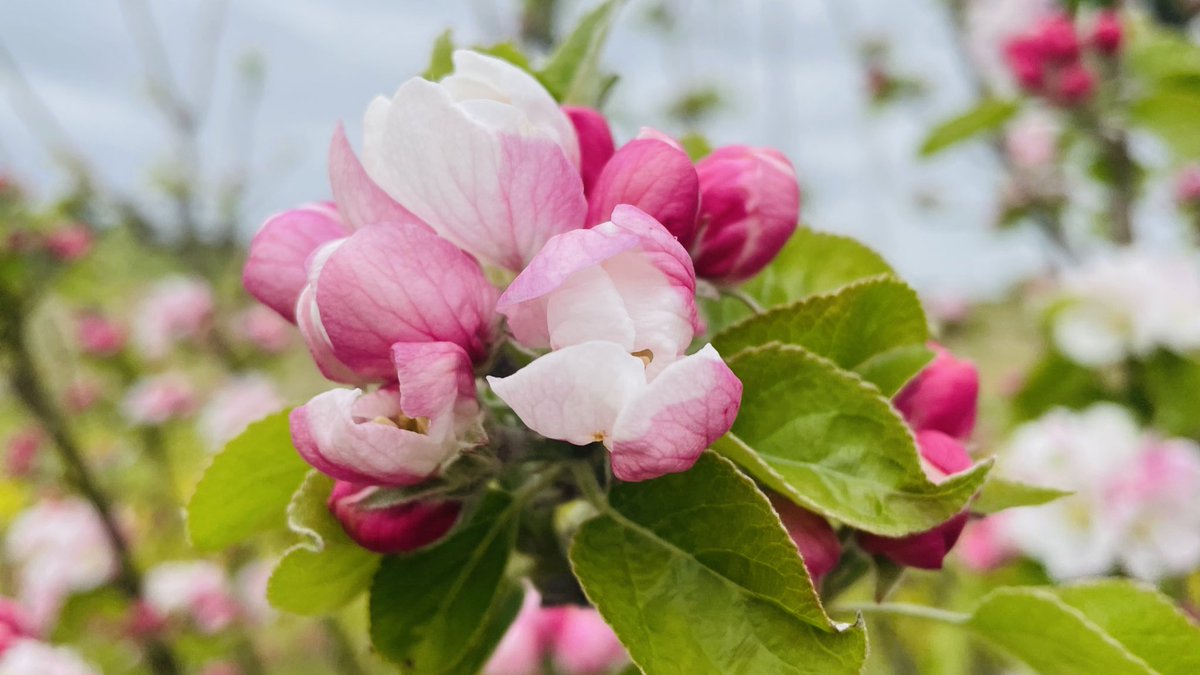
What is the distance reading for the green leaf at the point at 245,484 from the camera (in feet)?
1.56

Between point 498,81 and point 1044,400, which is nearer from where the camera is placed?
point 498,81

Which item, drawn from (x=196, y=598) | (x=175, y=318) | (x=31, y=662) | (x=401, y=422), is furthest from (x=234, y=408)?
(x=401, y=422)

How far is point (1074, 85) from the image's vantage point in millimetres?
1529

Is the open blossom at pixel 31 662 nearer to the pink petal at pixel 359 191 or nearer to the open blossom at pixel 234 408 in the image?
the pink petal at pixel 359 191

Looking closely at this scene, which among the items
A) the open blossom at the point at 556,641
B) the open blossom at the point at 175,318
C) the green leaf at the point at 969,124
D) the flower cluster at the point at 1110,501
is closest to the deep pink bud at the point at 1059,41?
the green leaf at the point at 969,124

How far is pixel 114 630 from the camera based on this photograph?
1.51 meters

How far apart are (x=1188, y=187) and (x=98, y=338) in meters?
2.47

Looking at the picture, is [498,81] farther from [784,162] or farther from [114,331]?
[114,331]

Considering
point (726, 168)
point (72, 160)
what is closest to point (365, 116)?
point (726, 168)

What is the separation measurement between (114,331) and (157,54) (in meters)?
0.72

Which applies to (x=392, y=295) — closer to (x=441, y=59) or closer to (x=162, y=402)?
(x=441, y=59)

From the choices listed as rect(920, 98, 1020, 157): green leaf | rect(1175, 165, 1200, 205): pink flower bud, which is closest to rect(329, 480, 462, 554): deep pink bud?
rect(920, 98, 1020, 157): green leaf

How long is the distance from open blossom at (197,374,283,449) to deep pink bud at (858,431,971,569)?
1.59 meters

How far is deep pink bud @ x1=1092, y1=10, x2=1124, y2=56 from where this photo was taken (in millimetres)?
1547
